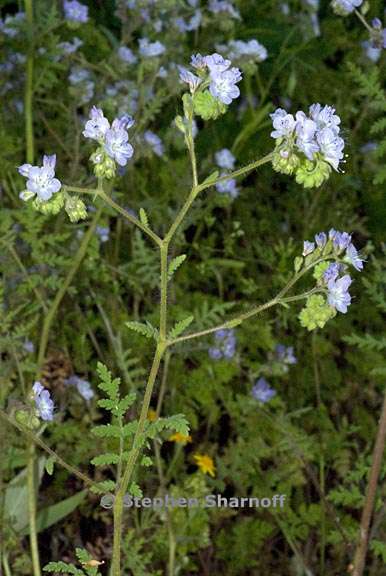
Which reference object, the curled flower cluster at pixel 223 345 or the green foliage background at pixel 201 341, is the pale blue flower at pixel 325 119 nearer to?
the green foliage background at pixel 201 341

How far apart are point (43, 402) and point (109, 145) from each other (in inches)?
17.4

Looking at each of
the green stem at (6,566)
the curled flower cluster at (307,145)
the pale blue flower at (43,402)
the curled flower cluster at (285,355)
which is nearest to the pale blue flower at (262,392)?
the curled flower cluster at (285,355)

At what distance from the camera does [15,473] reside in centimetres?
259

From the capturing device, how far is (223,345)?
273 cm

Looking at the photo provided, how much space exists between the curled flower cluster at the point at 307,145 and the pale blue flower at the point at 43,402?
53cm

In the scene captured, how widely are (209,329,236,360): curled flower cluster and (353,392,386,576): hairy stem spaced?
0.77 meters

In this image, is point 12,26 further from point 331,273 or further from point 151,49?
point 331,273

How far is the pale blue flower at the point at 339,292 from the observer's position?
1.60m

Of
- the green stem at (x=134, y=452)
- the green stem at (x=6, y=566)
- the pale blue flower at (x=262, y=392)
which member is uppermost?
the pale blue flower at (x=262, y=392)

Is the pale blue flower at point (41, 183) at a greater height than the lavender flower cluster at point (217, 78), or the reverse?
the lavender flower cluster at point (217, 78)

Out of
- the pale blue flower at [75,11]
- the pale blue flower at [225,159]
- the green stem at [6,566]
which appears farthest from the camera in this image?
the pale blue flower at [225,159]

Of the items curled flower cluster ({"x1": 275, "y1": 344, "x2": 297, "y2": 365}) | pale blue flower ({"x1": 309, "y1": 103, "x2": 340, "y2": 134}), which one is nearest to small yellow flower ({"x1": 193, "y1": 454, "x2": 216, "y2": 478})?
curled flower cluster ({"x1": 275, "y1": 344, "x2": 297, "y2": 365})

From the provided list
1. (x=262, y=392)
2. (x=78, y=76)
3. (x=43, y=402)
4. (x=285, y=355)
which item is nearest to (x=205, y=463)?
(x=262, y=392)

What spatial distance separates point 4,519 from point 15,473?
1.18 ft
